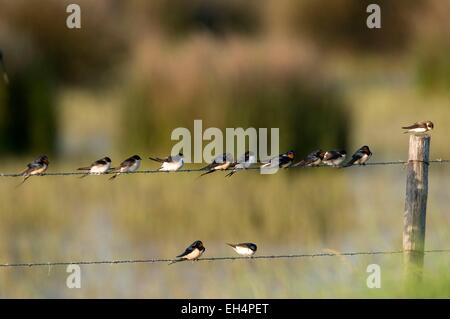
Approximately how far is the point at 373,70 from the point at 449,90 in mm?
3436

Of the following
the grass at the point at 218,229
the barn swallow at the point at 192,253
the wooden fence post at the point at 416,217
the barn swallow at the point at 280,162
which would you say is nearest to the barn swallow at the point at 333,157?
the barn swallow at the point at 280,162

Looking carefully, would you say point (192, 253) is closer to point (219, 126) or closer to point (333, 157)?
point (333, 157)

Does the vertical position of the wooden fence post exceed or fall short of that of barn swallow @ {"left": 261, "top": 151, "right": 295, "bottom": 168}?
it falls short

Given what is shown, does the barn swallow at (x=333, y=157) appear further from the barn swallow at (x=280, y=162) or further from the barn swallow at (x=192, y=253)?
the barn swallow at (x=192, y=253)

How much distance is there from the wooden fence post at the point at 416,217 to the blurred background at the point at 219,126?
140mm

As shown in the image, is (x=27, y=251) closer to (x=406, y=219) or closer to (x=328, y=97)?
(x=406, y=219)

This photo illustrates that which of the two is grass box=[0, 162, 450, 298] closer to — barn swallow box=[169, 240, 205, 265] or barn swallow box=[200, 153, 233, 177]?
barn swallow box=[169, 240, 205, 265]

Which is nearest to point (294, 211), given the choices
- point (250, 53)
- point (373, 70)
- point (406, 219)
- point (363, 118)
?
point (406, 219)

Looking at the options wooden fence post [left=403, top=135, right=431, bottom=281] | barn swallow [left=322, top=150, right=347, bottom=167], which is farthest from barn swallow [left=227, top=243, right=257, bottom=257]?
wooden fence post [left=403, top=135, right=431, bottom=281]

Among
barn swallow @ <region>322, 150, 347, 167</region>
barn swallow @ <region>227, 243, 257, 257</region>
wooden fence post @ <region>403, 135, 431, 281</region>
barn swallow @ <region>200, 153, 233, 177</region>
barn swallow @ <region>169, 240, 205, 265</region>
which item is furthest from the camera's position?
barn swallow @ <region>200, 153, 233, 177</region>

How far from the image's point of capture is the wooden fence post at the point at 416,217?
9.83 m

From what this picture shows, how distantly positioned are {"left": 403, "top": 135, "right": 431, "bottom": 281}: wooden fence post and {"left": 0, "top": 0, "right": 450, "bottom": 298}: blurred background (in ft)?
0.46

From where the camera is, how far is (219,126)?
18031 mm

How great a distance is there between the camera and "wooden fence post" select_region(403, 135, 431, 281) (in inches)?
387
